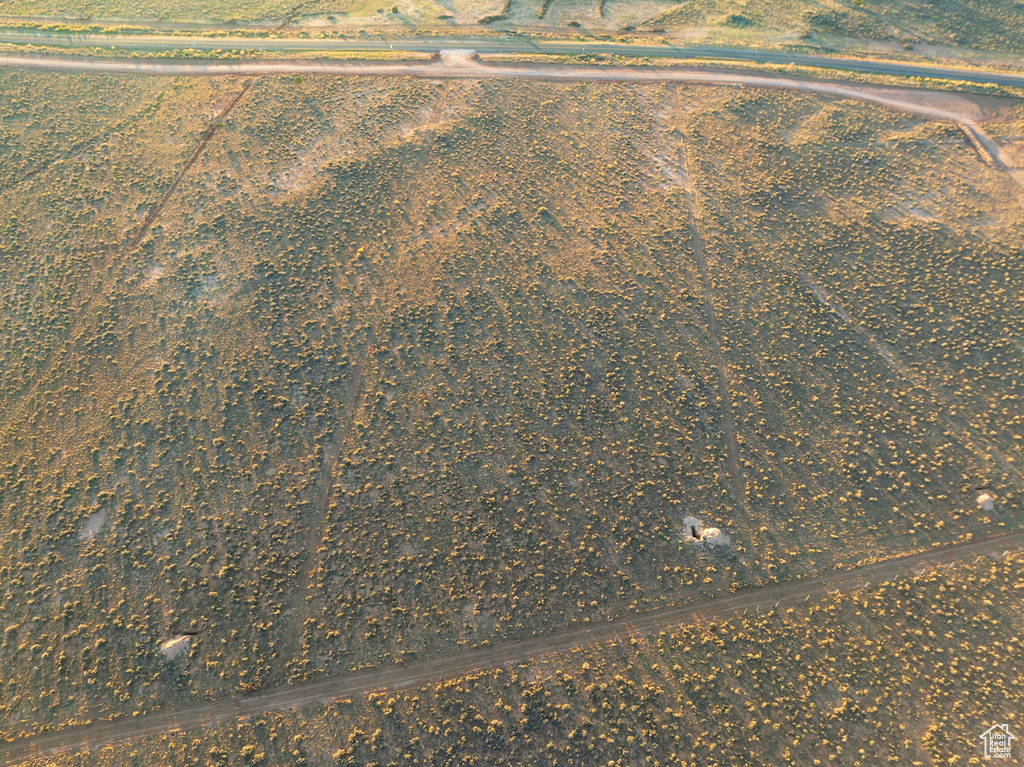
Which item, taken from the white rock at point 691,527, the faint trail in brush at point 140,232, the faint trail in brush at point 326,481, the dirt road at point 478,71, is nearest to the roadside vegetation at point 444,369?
the faint trail in brush at point 326,481

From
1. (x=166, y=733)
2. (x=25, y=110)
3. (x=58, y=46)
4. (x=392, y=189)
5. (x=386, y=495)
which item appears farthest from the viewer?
(x=58, y=46)

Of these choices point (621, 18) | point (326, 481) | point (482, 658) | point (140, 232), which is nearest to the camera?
point (482, 658)

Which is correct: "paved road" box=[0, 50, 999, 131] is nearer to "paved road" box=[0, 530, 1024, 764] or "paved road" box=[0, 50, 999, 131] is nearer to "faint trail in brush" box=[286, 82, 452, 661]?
"faint trail in brush" box=[286, 82, 452, 661]

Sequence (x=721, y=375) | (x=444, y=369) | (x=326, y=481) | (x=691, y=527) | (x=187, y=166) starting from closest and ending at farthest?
(x=691, y=527)
(x=326, y=481)
(x=444, y=369)
(x=721, y=375)
(x=187, y=166)

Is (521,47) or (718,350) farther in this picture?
(521,47)

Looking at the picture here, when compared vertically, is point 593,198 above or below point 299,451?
above

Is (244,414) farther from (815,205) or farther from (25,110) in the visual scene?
(815,205)

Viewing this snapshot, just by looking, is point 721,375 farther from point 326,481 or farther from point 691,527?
point 326,481

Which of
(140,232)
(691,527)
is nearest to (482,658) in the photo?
(691,527)

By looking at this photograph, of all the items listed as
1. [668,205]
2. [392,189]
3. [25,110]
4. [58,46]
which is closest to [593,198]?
[668,205]
